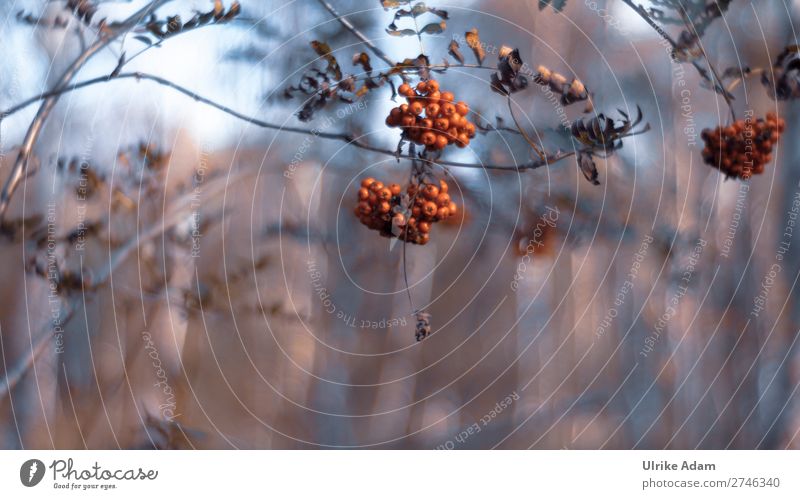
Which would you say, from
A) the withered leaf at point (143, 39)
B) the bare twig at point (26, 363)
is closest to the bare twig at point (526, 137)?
the withered leaf at point (143, 39)

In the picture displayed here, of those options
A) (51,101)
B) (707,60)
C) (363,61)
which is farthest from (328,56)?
(707,60)

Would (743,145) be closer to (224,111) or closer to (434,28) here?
(434,28)

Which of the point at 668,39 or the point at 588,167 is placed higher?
the point at 668,39

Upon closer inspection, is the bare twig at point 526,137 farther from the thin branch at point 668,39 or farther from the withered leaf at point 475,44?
the thin branch at point 668,39

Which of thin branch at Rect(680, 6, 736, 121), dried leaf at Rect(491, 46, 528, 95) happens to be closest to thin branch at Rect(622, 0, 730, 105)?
thin branch at Rect(680, 6, 736, 121)

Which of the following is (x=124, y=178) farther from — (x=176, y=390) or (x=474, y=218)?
(x=474, y=218)
